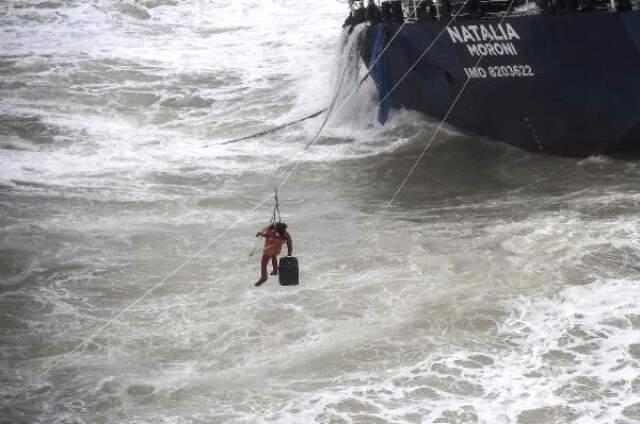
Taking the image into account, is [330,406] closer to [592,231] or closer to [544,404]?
[544,404]

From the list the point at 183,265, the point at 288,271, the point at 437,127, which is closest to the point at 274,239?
the point at 288,271

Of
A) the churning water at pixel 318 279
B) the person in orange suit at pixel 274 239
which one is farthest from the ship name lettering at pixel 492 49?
the person in orange suit at pixel 274 239

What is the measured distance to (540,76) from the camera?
1495 cm

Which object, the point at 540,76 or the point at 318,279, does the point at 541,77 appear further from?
the point at 318,279

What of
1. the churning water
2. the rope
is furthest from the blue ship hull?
the rope

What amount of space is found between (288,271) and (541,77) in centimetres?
761

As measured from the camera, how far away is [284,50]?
98.3 feet

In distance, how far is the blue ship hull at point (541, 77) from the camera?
46.2 feet

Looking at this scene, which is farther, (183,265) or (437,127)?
(437,127)

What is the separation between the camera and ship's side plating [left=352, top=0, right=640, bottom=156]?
46.2 ft

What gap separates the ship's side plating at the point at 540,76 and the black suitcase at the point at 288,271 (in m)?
7.46

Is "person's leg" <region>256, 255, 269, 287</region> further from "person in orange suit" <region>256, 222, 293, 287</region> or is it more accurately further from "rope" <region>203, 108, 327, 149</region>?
"rope" <region>203, 108, 327, 149</region>

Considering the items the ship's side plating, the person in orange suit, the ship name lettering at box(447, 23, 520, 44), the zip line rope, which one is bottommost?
the zip line rope

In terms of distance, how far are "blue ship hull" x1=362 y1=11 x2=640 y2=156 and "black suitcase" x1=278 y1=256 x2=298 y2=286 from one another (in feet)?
24.5
